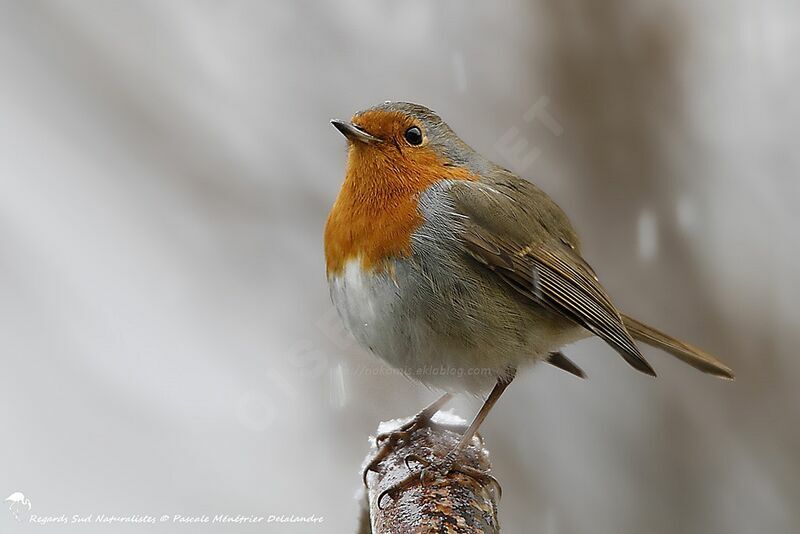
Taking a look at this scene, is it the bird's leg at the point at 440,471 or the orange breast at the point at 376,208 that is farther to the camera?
the orange breast at the point at 376,208

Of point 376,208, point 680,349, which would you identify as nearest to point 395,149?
point 376,208

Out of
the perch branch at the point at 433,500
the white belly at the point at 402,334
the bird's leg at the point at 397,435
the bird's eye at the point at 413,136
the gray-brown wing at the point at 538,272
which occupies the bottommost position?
the perch branch at the point at 433,500

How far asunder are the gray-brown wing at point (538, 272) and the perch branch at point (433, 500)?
541 mm

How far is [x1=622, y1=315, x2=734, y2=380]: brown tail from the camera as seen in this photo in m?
2.93

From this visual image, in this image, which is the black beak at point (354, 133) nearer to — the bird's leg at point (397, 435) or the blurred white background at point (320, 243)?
the bird's leg at point (397, 435)

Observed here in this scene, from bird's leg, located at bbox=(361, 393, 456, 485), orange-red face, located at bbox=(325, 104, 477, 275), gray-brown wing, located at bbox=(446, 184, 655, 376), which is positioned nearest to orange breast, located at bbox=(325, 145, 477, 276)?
orange-red face, located at bbox=(325, 104, 477, 275)

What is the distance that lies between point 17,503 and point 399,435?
201cm

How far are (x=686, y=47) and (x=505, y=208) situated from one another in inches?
62.7

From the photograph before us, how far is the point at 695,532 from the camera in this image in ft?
12.8

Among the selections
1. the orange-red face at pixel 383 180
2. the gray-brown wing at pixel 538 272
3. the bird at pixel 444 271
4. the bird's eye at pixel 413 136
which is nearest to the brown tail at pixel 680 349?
the bird at pixel 444 271

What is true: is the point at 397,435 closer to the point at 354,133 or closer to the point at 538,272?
the point at 538,272

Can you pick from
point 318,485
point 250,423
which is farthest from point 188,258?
point 318,485

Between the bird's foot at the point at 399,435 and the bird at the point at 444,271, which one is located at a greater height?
the bird at the point at 444,271

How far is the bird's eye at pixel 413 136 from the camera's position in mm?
2730
